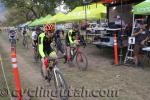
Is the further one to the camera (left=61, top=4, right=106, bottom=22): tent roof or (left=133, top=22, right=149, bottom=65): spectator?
(left=61, top=4, right=106, bottom=22): tent roof

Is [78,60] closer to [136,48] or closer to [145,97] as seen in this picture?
[136,48]

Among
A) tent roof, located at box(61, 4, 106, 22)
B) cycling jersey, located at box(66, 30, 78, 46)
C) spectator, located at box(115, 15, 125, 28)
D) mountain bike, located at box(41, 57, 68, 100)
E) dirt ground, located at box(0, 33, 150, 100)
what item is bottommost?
dirt ground, located at box(0, 33, 150, 100)

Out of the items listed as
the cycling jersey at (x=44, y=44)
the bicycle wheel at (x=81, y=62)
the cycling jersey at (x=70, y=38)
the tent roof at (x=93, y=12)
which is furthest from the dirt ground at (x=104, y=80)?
the tent roof at (x=93, y=12)

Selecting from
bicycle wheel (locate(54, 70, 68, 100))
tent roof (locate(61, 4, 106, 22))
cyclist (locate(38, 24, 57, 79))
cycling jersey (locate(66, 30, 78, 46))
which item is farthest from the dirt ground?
tent roof (locate(61, 4, 106, 22))

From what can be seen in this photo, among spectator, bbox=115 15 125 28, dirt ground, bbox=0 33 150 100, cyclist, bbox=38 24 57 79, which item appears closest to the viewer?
cyclist, bbox=38 24 57 79

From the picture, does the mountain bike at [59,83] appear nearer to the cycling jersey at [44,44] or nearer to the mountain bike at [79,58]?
the cycling jersey at [44,44]

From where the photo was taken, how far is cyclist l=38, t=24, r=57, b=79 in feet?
27.5

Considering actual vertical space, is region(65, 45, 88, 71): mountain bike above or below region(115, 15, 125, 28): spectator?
below

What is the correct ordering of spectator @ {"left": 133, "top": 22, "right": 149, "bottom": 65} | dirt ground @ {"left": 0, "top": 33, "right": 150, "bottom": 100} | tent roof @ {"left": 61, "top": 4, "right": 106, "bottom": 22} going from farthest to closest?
1. tent roof @ {"left": 61, "top": 4, "right": 106, "bottom": 22}
2. spectator @ {"left": 133, "top": 22, "right": 149, "bottom": 65}
3. dirt ground @ {"left": 0, "top": 33, "right": 150, "bottom": 100}

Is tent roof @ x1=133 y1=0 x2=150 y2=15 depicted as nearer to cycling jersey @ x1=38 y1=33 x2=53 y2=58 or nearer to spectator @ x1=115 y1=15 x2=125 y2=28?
spectator @ x1=115 y1=15 x2=125 y2=28

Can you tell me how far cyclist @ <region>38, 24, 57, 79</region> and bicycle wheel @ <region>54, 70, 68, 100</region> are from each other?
762 mm

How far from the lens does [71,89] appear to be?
972cm

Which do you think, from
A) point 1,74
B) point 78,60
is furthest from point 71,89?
point 1,74

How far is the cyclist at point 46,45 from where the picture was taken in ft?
27.5
